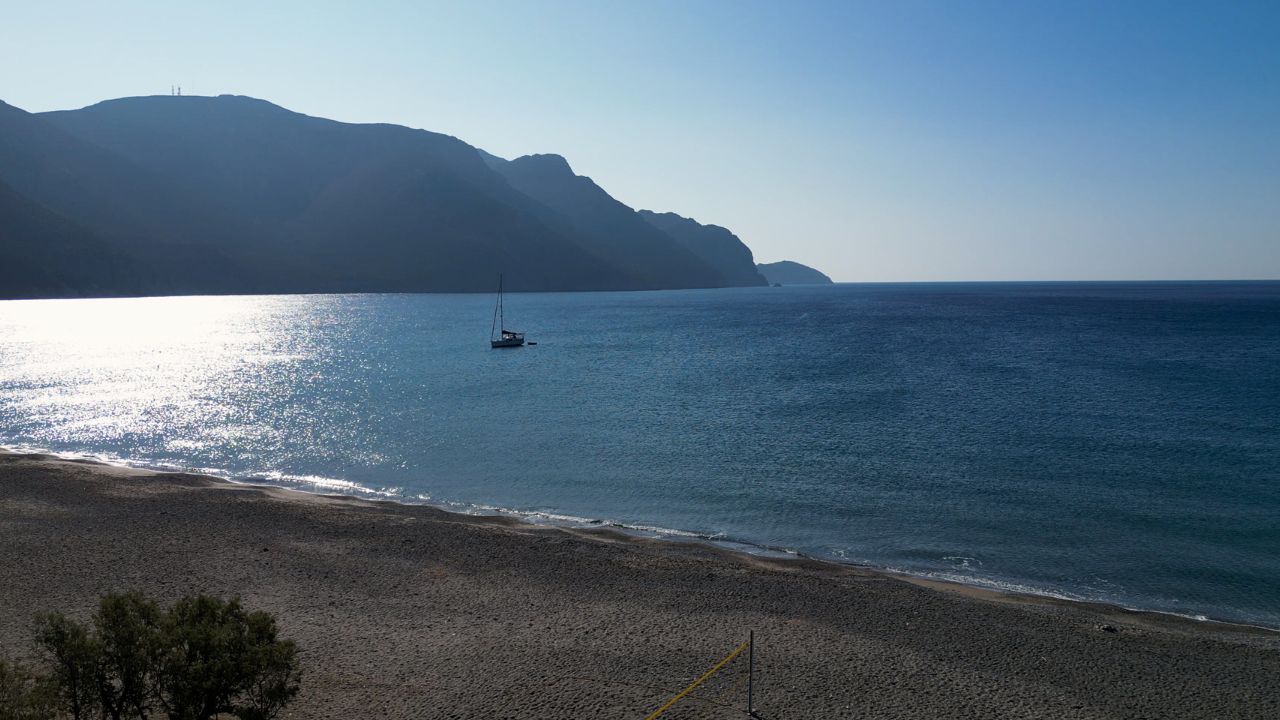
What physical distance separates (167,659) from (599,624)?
27.9 feet

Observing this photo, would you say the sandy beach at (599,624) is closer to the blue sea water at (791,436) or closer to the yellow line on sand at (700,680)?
the yellow line on sand at (700,680)

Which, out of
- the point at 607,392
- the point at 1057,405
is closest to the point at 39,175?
the point at 607,392

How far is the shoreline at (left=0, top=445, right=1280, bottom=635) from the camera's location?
1922 centimetres

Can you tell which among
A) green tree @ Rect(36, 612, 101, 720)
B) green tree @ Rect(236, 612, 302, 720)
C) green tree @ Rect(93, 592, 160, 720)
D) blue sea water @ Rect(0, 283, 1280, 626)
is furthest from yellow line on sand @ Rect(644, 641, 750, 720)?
blue sea water @ Rect(0, 283, 1280, 626)

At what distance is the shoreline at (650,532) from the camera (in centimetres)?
1922

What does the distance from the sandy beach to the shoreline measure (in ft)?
1.42

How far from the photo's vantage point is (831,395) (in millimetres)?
52562

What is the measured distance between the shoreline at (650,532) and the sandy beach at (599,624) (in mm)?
432

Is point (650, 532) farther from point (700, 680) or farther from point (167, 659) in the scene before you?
point (167, 659)

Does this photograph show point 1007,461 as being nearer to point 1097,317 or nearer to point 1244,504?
point 1244,504

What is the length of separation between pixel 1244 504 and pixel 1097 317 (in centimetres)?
11549

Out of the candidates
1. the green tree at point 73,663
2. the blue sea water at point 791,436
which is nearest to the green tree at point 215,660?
the green tree at point 73,663

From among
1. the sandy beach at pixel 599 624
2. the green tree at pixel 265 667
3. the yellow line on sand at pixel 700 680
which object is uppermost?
the green tree at pixel 265 667

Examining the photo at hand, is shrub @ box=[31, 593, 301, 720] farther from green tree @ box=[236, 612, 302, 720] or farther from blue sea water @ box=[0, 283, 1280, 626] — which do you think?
blue sea water @ box=[0, 283, 1280, 626]
